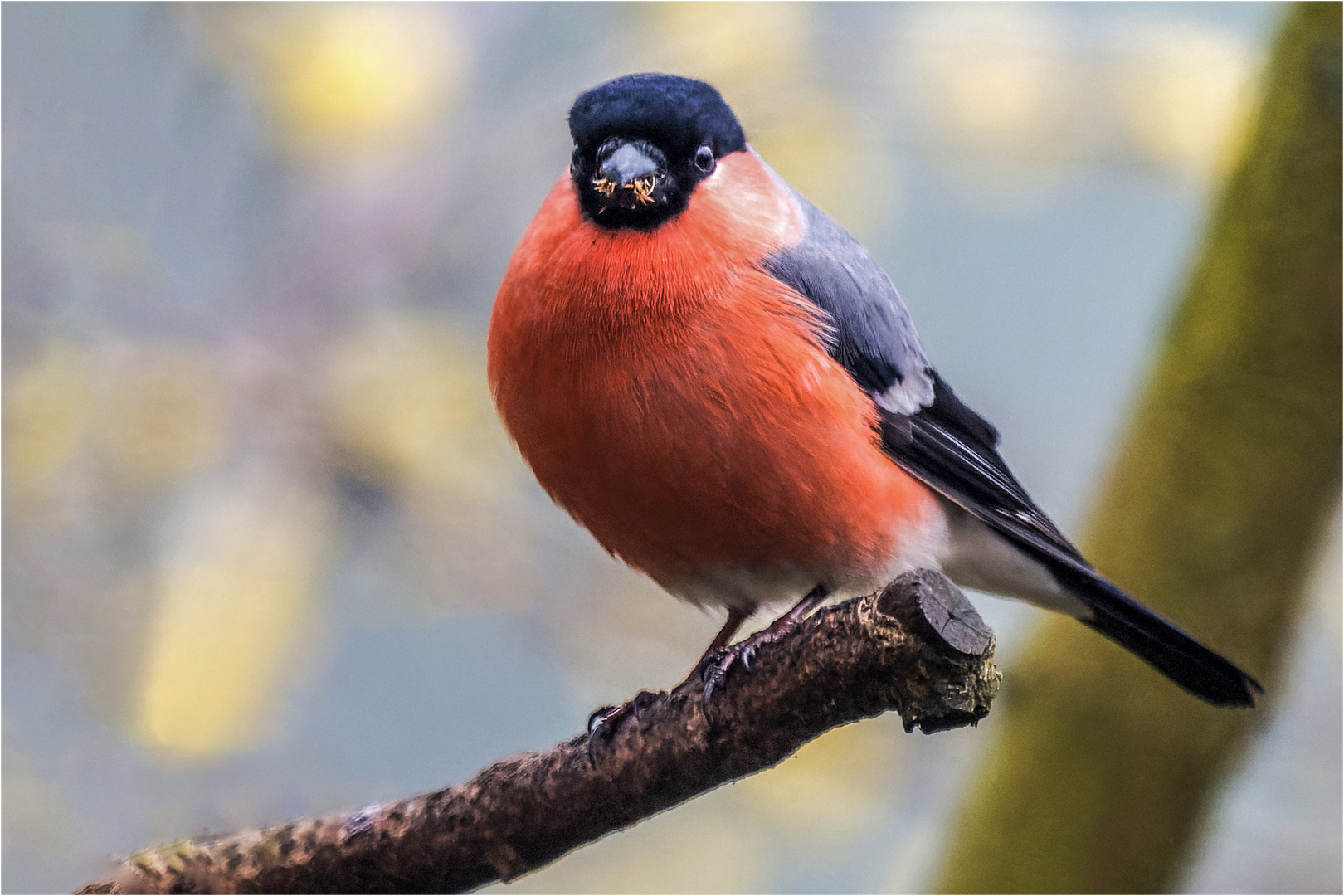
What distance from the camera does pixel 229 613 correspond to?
3.70 meters

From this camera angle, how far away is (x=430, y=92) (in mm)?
4109

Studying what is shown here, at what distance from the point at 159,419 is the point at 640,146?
1.96 m

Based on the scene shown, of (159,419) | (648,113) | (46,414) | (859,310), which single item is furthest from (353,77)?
(859,310)

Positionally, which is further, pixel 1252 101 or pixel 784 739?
pixel 1252 101

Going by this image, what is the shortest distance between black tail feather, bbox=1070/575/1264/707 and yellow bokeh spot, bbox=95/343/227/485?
2715mm

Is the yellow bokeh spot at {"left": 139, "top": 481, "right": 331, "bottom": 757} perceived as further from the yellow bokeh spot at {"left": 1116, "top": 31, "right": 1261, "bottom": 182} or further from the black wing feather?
the yellow bokeh spot at {"left": 1116, "top": 31, "right": 1261, "bottom": 182}

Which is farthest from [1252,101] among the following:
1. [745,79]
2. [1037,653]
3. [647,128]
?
[647,128]

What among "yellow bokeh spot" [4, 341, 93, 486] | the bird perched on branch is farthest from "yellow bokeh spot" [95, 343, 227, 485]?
the bird perched on branch

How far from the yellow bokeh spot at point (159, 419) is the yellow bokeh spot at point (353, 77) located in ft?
2.81

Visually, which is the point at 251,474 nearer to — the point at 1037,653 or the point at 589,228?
the point at 589,228

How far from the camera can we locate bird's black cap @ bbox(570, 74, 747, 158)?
2.88 metres

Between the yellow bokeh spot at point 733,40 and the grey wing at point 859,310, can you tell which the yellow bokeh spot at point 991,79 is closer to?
the yellow bokeh spot at point 733,40

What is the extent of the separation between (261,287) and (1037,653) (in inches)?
115

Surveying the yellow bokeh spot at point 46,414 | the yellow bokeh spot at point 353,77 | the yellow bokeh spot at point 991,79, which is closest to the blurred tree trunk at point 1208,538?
the yellow bokeh spot at point 991,79
